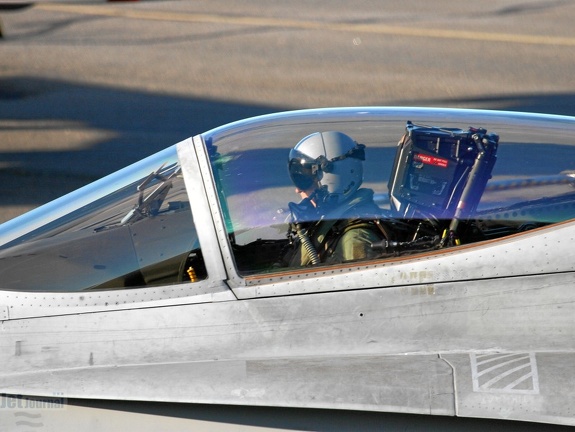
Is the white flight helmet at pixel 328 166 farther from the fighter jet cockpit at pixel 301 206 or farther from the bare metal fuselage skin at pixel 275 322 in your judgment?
the bare metal fuselage skin at pixel 275 322

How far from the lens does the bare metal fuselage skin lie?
10.5ft

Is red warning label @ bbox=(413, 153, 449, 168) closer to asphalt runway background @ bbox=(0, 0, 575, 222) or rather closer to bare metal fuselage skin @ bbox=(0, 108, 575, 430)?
bare metal fuselage skin @ bbox=(0, 108, 575, 430)

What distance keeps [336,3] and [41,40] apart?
583cm

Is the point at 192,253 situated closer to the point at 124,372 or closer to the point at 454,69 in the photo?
the point at 124,372

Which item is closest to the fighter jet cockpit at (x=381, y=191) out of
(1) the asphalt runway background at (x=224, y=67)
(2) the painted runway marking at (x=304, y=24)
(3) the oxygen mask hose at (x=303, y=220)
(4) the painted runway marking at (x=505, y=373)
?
(3) the oxygen mask hose at (x=303, y=220)

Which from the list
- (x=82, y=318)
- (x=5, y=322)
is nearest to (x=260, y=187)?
(x=82, y=318)

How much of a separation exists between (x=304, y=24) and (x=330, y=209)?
39.6ft

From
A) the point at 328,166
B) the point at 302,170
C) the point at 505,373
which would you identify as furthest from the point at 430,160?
the point at 505,373

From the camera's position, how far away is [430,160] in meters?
3.79

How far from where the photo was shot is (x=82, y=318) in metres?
3.51

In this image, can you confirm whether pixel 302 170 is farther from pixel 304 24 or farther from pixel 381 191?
pixel 304 24

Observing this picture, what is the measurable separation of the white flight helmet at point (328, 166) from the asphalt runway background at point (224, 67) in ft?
14.7

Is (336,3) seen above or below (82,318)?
above

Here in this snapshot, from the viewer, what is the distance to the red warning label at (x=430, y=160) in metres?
3.75
